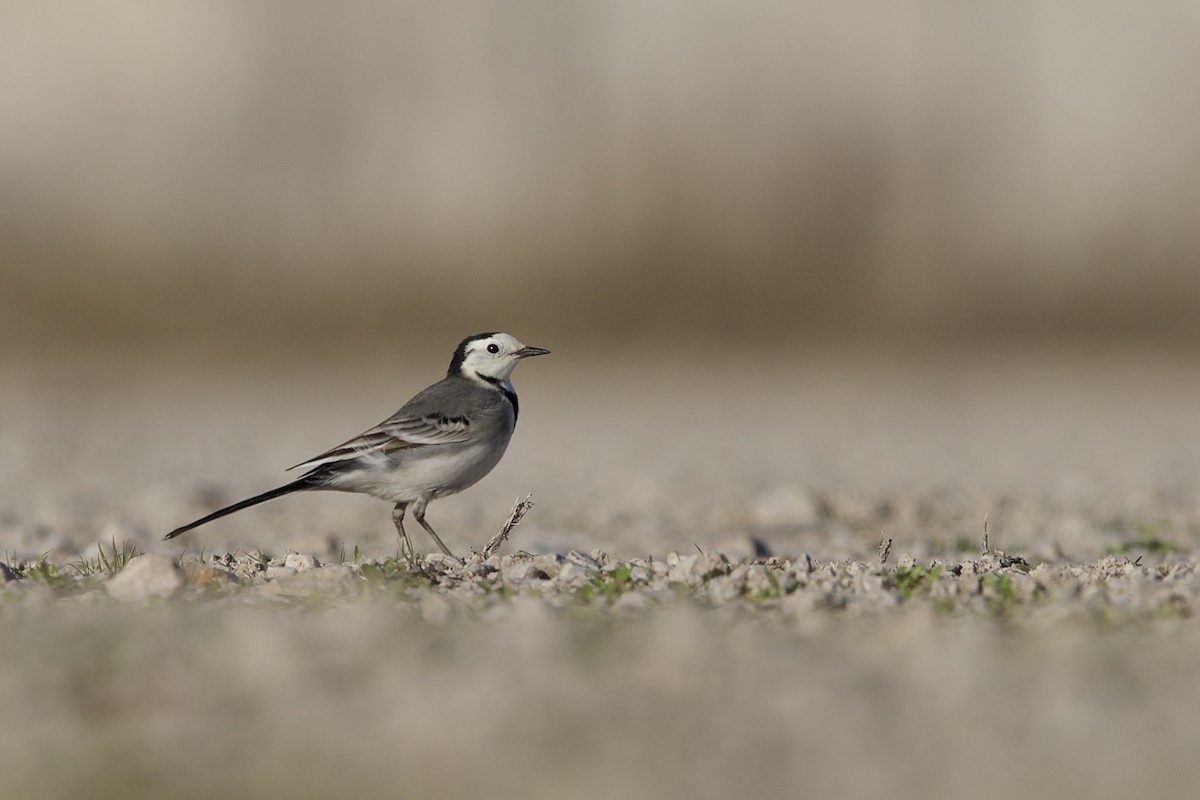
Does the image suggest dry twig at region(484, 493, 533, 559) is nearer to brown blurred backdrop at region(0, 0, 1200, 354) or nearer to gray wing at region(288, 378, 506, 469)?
gray wing at region(288, 378, 506, 469)

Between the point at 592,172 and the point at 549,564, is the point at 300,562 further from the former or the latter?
the point at 592,172

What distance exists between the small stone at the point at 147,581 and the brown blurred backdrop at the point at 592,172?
84.2ft

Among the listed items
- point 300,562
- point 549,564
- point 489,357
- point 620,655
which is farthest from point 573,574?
point 489,357

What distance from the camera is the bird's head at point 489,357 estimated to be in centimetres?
850

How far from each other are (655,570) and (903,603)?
1.03 meters

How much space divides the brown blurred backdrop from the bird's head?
2265 cm

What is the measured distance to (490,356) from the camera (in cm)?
852

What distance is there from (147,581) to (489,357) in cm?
323

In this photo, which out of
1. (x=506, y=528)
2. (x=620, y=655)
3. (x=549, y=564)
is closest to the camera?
(x=620, y=655)

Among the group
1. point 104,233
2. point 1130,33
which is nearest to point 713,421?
point 104,233

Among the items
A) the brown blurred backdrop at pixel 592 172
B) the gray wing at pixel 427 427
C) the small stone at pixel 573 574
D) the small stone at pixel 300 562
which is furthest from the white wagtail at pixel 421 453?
the brown blurred backdrop at pixel 592 172

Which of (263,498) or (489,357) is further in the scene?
(489,357)

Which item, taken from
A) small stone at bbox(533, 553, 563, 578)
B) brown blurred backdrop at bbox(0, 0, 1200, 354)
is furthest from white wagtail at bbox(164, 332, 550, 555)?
brown blurred backdrop at bbox(0, 0, 1200, 354)

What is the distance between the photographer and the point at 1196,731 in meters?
3.74
